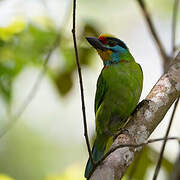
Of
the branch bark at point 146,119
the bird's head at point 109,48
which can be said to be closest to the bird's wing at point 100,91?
the bird's head at point 109,48

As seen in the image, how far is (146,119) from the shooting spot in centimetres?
279

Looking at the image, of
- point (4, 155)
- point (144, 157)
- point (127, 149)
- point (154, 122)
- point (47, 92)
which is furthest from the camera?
point (47, 92)

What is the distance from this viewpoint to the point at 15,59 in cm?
369

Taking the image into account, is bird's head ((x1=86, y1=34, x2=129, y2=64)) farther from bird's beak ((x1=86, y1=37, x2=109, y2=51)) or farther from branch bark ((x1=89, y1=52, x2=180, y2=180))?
branch bark ((x1=89, y1=52, x2=180, y2=180))

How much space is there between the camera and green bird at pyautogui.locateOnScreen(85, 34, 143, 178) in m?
3.55

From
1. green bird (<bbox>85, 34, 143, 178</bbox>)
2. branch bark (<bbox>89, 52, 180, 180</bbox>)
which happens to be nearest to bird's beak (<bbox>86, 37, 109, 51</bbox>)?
green bird (<bbox>85, 34, 143, 178</bbox>)

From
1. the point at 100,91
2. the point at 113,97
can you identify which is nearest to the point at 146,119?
the point at 113,97

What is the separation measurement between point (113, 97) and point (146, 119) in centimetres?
84

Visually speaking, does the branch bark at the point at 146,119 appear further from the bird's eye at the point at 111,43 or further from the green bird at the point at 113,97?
the bird's eye at the point at 111,43

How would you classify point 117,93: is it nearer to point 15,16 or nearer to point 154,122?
point 154,122

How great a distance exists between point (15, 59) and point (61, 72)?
0.59m

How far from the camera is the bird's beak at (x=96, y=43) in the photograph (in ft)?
12.2

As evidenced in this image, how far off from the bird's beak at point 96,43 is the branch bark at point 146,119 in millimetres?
898

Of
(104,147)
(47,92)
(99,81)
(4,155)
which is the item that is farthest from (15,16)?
(47,92)
